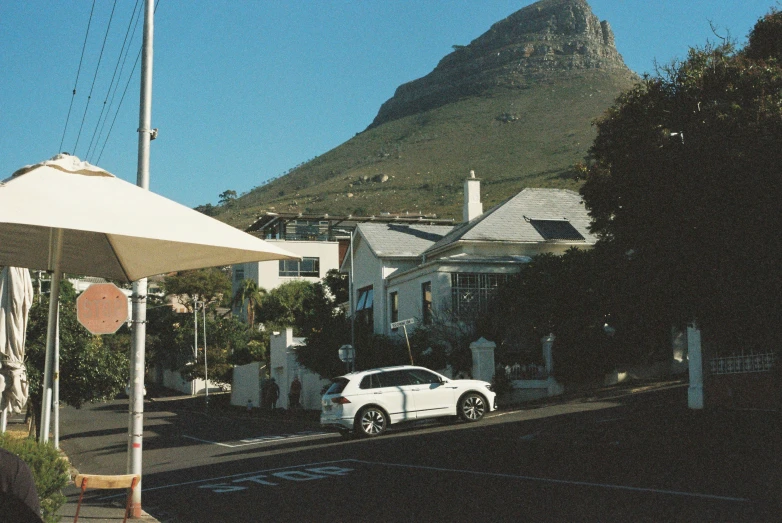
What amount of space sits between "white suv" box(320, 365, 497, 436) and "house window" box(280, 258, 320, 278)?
51.0 m

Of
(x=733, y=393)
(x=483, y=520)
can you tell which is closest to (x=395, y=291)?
(x=733, y=393)

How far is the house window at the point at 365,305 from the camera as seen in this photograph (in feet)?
131

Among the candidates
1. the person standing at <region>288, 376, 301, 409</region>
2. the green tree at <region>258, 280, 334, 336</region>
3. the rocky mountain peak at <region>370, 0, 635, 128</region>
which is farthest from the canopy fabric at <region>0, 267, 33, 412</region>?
the rocky mountain peak at <region>370, 0, 635, 128</region>

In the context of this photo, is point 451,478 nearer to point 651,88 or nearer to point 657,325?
point 657,325

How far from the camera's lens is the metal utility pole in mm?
9438

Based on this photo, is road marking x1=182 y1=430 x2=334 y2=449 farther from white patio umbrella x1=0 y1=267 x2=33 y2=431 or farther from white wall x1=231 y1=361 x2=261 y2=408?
white wall x1=231 y1=361 x2=261 y2=408

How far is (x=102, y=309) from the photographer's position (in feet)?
51.6

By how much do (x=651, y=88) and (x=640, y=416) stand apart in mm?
7327

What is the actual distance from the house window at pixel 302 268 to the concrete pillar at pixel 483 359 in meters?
45.6

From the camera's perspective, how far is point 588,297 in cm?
2789

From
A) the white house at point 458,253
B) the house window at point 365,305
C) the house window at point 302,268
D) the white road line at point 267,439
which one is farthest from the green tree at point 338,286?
the white road line at point 267,439

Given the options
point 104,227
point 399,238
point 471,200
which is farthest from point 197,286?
point 104,227

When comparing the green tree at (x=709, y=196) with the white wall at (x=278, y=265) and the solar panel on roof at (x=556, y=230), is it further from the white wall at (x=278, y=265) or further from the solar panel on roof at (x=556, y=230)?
the white wall at (x=278, y=265)

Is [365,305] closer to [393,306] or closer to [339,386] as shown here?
[393,306]
